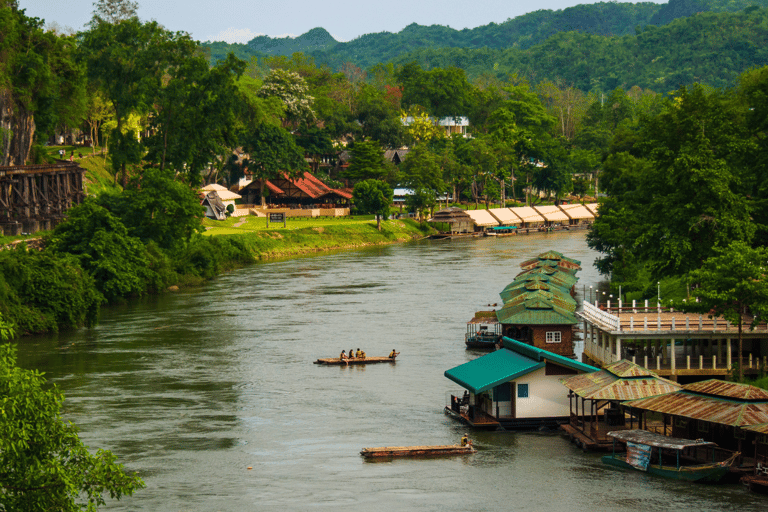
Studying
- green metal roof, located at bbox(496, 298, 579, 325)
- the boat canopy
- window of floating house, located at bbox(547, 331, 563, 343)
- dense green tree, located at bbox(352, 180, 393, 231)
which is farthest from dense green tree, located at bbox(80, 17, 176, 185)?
the boat canopy

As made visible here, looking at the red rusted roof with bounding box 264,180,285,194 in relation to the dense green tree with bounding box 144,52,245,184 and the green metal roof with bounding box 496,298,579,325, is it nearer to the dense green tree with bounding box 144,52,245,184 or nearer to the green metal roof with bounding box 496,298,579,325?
the dense green tree with bounding box 144,52,245,184

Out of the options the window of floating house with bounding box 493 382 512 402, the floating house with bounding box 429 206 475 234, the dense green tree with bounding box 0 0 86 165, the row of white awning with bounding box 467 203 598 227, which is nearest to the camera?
the window of floating house with bounding box 493 382 512 402

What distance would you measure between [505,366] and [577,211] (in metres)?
137

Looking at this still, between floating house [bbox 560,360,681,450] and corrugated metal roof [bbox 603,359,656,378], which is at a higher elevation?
corrugated metal roof [bbox 603,359,656,378]

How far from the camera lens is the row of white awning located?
537ft

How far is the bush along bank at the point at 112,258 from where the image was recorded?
70.6 metres

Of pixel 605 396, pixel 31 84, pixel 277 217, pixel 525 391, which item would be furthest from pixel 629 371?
pixel 277 217

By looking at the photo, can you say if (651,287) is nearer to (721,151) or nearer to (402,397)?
(721,151)

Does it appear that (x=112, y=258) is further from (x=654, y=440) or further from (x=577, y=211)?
(x=577, y=211)

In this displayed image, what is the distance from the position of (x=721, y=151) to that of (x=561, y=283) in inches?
688

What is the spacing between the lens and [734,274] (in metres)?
46.9

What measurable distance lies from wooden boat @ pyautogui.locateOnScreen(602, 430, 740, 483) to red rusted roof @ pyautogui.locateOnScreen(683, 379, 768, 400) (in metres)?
2.01

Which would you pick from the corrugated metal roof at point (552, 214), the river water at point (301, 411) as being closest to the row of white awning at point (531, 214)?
the corrugated metal roof at point (552, 214)

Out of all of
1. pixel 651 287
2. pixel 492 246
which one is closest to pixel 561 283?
pixel 651 287
